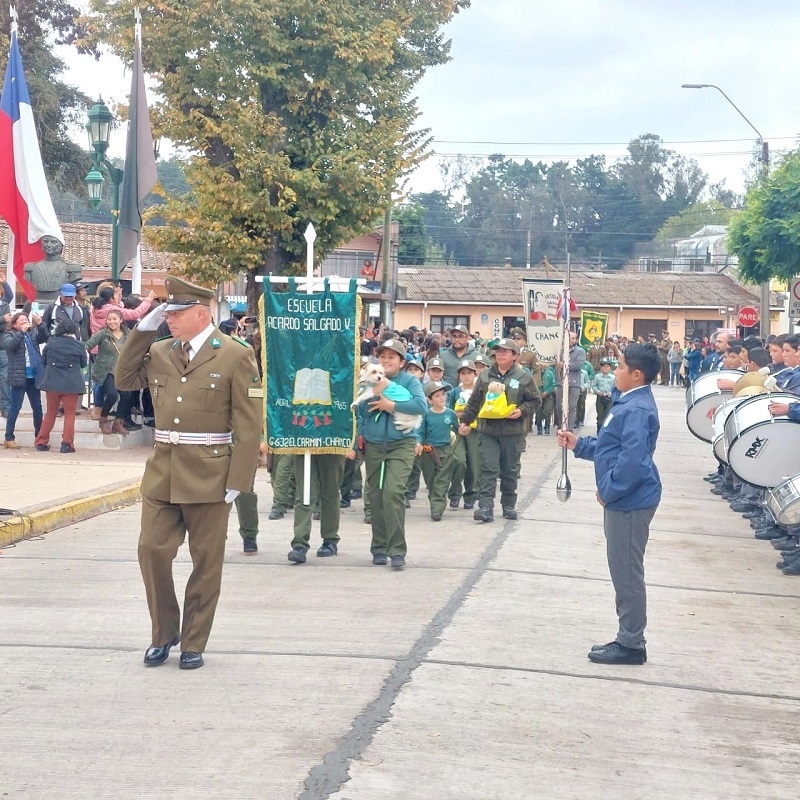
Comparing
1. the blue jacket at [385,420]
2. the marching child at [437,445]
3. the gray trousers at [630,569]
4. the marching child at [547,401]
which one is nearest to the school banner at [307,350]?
the blue jacket at [385,420]

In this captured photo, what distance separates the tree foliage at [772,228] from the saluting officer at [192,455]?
2033 centimetres

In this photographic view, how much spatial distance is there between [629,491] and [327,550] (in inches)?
160

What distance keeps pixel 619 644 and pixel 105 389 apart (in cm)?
1118

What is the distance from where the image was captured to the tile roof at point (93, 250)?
48531mm

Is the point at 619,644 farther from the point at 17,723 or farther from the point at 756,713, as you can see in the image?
the point at 17,723

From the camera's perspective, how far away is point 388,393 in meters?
10.5

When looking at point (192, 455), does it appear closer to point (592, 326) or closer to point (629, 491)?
point (629, 491)

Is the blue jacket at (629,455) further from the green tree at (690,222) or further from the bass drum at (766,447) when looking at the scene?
the green tree at (690,222)

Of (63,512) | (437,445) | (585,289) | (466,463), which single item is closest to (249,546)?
(63,512)

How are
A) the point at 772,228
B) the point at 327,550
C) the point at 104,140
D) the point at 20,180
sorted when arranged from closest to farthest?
the point at 327,550 → the point at 20,180 → the point at 104,140 → the point at 772,228

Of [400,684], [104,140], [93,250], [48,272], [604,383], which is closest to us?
[400,684]

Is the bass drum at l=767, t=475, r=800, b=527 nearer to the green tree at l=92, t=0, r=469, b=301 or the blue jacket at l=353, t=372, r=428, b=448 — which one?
the blue jacket at l=353, t=372, r=428, b=448

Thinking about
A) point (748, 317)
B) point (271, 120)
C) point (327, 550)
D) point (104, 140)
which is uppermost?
point (271, 120)

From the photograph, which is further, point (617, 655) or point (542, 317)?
point (542, 317)
